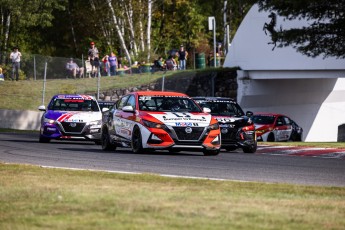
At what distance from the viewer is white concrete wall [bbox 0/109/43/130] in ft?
138

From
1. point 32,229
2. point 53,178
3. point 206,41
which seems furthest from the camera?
point 206,41

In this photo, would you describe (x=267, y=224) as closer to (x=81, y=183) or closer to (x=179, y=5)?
(x=81, y=183)

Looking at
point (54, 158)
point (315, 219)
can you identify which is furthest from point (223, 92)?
point (315, 219)

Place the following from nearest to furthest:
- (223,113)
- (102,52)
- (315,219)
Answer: (315,219) → (223,113) → (102,52)

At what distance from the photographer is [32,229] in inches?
373

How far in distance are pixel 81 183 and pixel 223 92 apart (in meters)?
32.8

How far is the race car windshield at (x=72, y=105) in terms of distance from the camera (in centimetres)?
3022

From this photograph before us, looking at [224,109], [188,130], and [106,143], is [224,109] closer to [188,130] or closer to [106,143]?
[106,143]

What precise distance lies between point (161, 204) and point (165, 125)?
36.7 feet

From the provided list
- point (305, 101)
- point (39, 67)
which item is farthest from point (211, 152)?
point (305, 101)

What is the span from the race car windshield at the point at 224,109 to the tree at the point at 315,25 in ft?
10.2

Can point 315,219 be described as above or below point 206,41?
below

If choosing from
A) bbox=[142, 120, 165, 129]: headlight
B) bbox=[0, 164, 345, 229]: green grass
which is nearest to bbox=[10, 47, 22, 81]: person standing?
bbox=[142, 120, 165, 129]: headlight

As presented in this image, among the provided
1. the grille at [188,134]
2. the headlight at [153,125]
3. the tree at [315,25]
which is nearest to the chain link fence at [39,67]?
the tree at [315,25]
